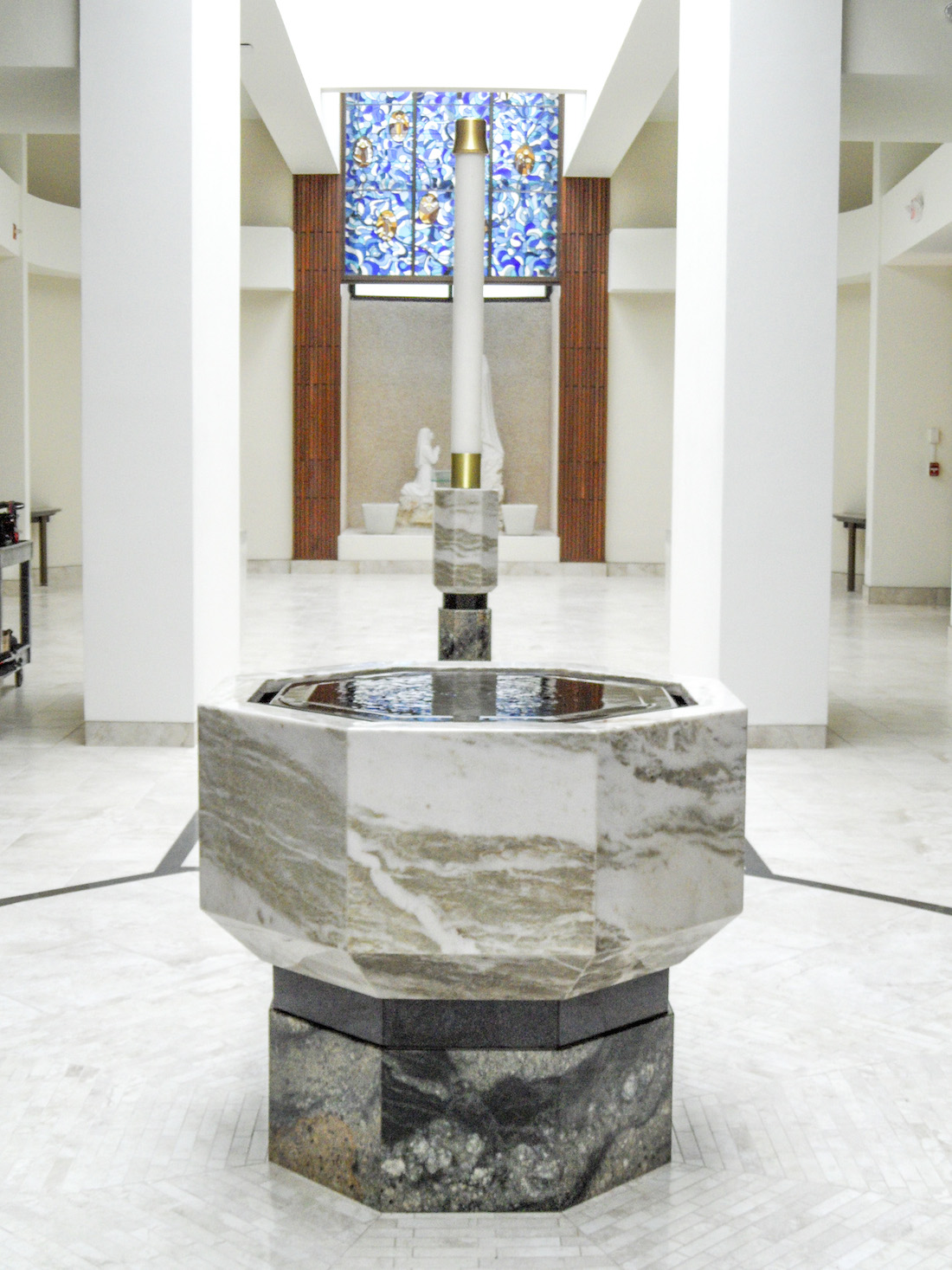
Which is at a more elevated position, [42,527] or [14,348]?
[14,348]

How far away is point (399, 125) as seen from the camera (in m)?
20.8

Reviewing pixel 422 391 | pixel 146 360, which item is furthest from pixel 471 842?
pixel 422 391

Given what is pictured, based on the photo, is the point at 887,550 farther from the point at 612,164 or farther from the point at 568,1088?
the point at 568,1088

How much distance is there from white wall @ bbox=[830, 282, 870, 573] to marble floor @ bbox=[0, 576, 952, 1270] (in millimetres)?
12236

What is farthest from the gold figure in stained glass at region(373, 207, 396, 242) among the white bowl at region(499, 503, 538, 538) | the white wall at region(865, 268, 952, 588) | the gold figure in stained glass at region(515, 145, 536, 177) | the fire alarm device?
the fire alarm device

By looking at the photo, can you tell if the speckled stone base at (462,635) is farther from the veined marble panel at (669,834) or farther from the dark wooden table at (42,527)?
the dark wooden table at (42,527)

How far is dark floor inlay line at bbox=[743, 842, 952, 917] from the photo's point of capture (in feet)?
16.1

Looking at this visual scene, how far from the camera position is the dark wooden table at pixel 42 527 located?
54.9 ft

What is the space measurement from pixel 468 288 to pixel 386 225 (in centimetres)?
1812

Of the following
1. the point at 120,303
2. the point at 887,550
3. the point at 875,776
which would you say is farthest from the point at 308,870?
the point at 887,550

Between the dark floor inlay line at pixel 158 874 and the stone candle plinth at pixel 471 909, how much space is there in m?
2.25

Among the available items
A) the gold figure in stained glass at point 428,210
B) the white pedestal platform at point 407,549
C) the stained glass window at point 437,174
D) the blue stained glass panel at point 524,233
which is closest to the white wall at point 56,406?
the white pedestal platform at point 407,549

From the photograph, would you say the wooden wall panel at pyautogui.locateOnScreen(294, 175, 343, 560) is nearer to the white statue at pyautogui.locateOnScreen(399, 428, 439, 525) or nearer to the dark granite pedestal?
the white statue at pyautogui.locateOnScreen(399, 428, 439, 525)

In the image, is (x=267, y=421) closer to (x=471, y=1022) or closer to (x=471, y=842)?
(x=471, y=1022)
